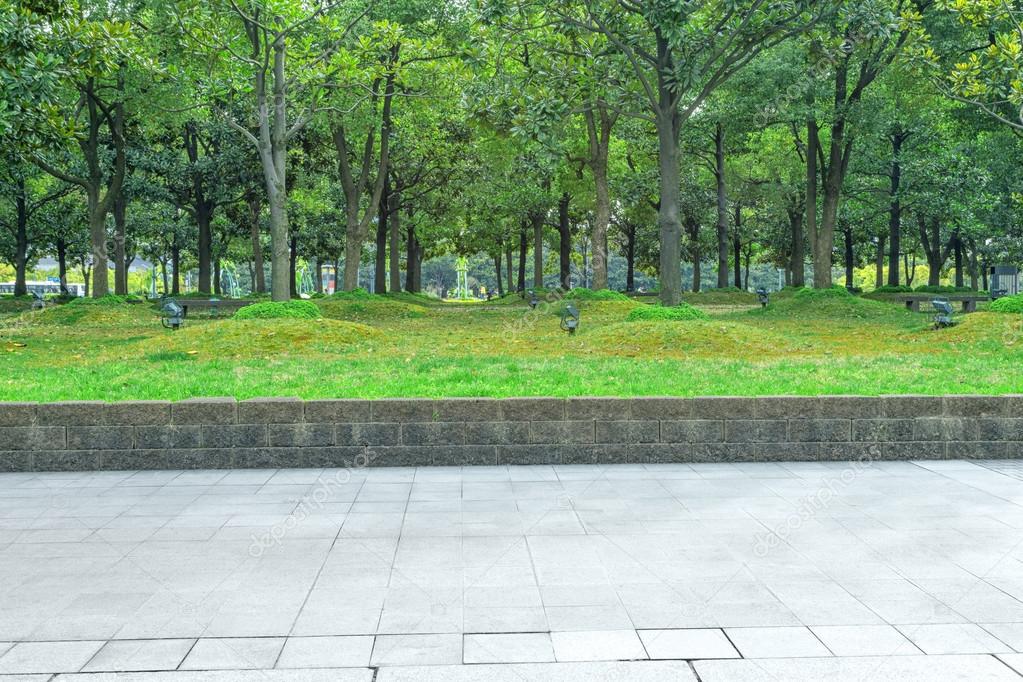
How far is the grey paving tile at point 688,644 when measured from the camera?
3.91 m

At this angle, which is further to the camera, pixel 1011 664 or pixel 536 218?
pixel 536 218

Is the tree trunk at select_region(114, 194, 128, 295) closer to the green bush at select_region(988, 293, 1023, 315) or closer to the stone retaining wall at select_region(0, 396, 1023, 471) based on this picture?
the stone retaining wall at select_region(0, 396, 1023, 471)

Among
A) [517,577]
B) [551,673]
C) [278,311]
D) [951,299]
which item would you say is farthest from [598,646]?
[951,299]

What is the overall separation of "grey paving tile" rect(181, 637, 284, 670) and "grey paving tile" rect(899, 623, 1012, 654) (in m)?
3.01

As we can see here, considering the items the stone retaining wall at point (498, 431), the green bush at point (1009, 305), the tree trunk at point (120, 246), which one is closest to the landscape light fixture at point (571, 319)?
the stone retaining wall at point (498, 431)

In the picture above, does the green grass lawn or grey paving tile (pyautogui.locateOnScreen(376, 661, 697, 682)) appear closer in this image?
grey paving tile (pyautogui.locateOnScreen(376, 661, 697, 682))

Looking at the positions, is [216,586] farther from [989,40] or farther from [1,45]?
[989,40]

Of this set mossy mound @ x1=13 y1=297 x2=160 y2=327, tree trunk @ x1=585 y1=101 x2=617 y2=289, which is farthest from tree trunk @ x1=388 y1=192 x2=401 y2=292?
mossy mound @ x1=13 y1=297 x2=160 y2=327

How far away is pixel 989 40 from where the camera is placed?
76.9ft

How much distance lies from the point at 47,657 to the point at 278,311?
1489 centimetres

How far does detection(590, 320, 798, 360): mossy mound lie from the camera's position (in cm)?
1462

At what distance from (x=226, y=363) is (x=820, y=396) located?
881cm

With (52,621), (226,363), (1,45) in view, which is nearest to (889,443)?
(52,621)

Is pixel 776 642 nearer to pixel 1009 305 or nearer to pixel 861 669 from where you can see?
pixel 861 669
